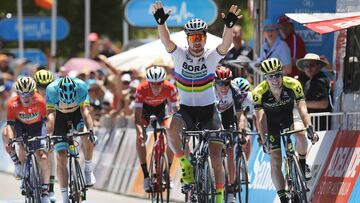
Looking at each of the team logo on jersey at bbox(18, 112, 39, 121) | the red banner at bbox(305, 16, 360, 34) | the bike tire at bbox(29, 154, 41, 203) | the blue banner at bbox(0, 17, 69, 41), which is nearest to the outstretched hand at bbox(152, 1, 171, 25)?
the red banner at bbox(305, 16, 360, 34)

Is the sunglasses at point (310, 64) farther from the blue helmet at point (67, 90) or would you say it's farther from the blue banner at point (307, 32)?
the blue helmet at point (67, 90)

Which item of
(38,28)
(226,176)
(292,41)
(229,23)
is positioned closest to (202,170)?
(226,176)

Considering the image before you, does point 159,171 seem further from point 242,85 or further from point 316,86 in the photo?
point 316,86

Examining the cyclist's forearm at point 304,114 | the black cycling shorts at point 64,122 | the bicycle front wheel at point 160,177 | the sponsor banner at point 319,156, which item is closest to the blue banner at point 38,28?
the bicycle front wheel at point 160,177

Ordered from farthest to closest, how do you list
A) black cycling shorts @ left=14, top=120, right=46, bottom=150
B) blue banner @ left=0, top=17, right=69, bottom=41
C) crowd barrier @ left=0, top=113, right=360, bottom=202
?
blue banner @ left=0, top=17, right=69, bottom=41
black cycling shorts @ left=14, top=120, right=46, bottom=150
crowd barrier @ left=0, top=113, right=360, bottom=202

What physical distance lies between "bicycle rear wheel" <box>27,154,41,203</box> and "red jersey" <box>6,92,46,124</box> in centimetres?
85

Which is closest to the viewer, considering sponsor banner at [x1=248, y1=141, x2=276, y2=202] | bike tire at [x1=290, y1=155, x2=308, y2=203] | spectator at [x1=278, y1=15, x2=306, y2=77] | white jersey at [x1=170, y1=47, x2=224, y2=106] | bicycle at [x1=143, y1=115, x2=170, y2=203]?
bike tire at [x1=290, y1=155, x2=308, y2=203]

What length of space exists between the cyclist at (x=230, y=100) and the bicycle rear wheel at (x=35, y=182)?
108 inches

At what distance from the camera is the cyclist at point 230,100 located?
15.9m

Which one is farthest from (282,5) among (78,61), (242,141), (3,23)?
(3,23)

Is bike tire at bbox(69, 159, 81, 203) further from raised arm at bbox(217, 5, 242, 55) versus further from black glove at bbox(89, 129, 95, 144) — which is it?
raised arm at bbox(217, 5, 242, 55)

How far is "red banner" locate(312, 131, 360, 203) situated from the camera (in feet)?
48.2

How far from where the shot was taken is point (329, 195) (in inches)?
594

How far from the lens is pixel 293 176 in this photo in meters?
14.1
